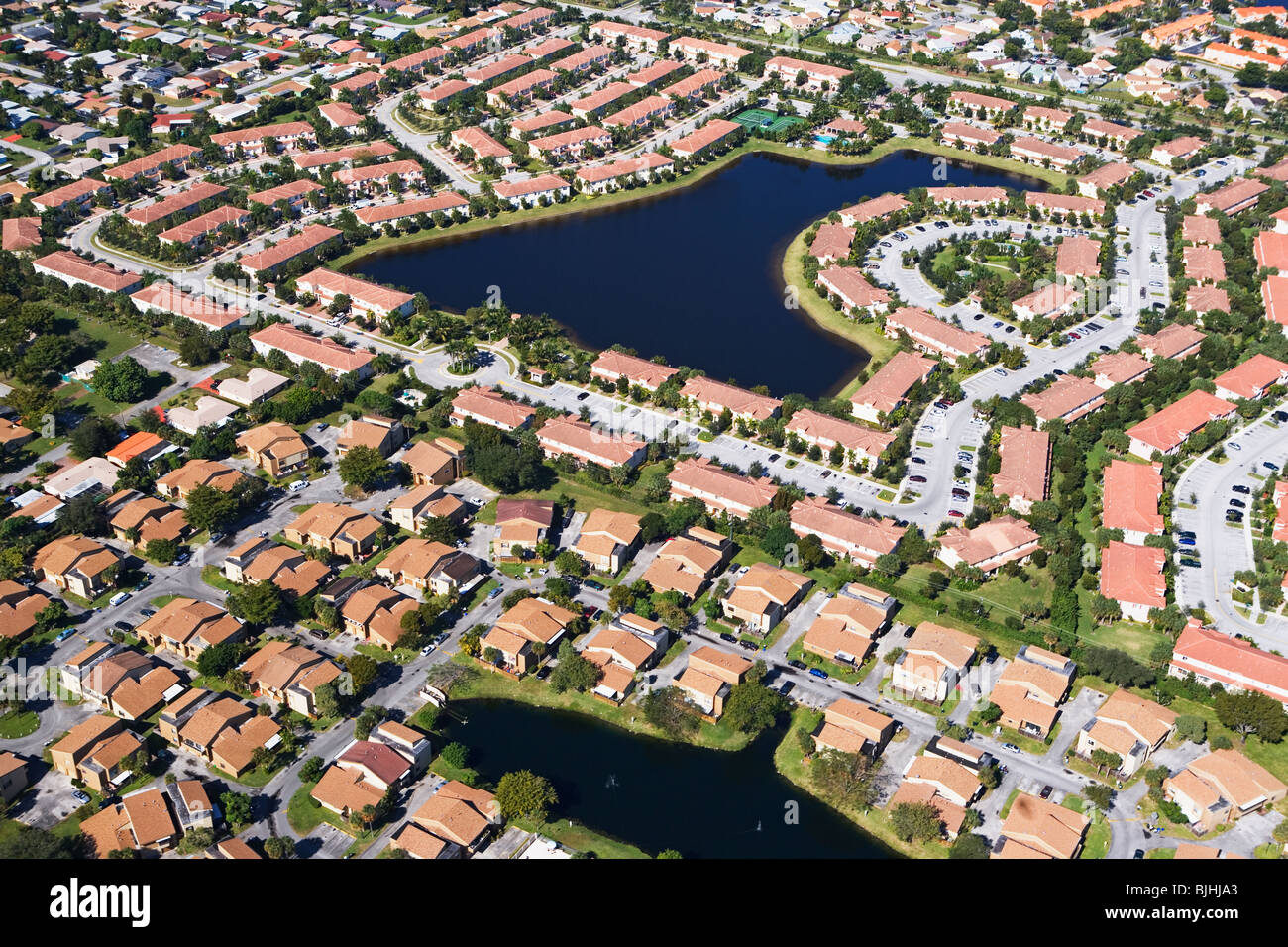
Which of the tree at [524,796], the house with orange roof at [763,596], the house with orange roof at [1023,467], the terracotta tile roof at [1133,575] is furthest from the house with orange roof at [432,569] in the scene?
the terracotta tile roof at [1133,575]

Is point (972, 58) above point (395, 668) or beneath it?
above

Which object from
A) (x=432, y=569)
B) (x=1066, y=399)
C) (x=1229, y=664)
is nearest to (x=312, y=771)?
(x=432, y=569)

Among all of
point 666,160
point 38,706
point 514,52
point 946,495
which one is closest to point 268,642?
point 38,706

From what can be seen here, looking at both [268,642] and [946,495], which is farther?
Result: [946,495]

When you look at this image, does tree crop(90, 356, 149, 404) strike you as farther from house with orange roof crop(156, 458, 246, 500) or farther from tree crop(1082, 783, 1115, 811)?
tree crop(1082, 783, 1115, 811)

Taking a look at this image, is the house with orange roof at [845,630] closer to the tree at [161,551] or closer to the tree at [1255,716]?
the tree at [1255,716]
